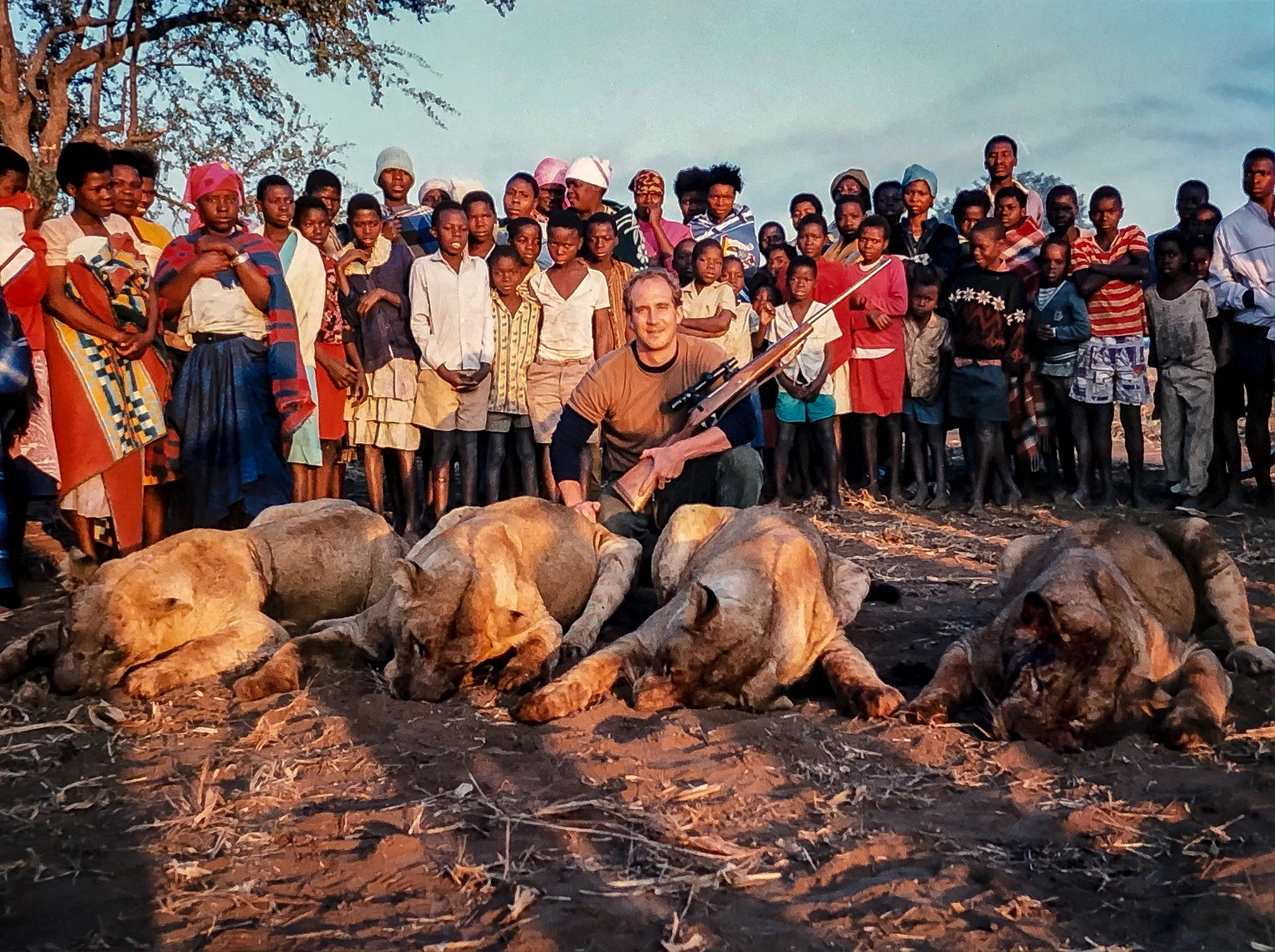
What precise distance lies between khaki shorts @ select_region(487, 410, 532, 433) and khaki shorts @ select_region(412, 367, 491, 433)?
165 millimetres

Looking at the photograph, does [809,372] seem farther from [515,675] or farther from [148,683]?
[148,683]

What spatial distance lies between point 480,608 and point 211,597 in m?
1.49

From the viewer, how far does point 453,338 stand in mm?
8539

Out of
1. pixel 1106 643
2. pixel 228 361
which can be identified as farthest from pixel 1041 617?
pixel 228 361

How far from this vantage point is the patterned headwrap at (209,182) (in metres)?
7.37

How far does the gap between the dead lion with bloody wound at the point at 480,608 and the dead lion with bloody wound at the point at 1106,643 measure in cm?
182

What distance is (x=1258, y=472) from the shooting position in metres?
9.38

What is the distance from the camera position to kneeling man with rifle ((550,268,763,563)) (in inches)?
263

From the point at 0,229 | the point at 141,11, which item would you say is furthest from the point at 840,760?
the point at 141,11

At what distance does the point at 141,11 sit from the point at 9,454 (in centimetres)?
807

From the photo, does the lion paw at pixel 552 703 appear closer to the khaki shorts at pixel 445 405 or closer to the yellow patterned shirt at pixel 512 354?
the khaki shorts at pixel 445 405

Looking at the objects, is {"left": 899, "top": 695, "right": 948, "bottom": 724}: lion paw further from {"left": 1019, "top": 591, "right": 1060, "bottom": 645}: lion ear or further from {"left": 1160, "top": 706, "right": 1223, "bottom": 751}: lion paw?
{"left": 1160, "top": 706, "right": 1223, "bottom": 751}: lion paw

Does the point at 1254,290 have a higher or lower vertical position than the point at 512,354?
higher

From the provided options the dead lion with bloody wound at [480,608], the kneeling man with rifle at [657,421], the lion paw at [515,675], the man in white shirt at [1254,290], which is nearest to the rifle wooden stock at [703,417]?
the kneeling man with rifle at [657,421]
